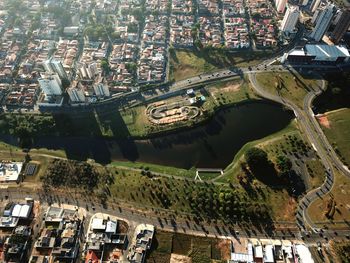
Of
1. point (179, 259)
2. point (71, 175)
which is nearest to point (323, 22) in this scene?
point (179, 259)

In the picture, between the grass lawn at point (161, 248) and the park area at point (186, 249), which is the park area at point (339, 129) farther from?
the grass lawn at point (161, 248)

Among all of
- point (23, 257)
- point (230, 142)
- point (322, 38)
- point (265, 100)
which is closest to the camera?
point (23, 257)

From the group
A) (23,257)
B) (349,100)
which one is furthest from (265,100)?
(23,257)

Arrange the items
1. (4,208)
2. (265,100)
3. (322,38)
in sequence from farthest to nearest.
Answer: (322,38)
(265,100)
(4,208)

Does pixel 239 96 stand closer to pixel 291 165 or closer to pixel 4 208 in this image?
pixel 291 165

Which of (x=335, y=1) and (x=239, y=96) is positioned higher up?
(x=335, y=1)

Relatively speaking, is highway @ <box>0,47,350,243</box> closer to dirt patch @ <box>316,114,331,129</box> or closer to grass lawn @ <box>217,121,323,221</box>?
dirt patch @ <box>316,114,331,129</box>

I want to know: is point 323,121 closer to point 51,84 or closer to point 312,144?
point 312,144
